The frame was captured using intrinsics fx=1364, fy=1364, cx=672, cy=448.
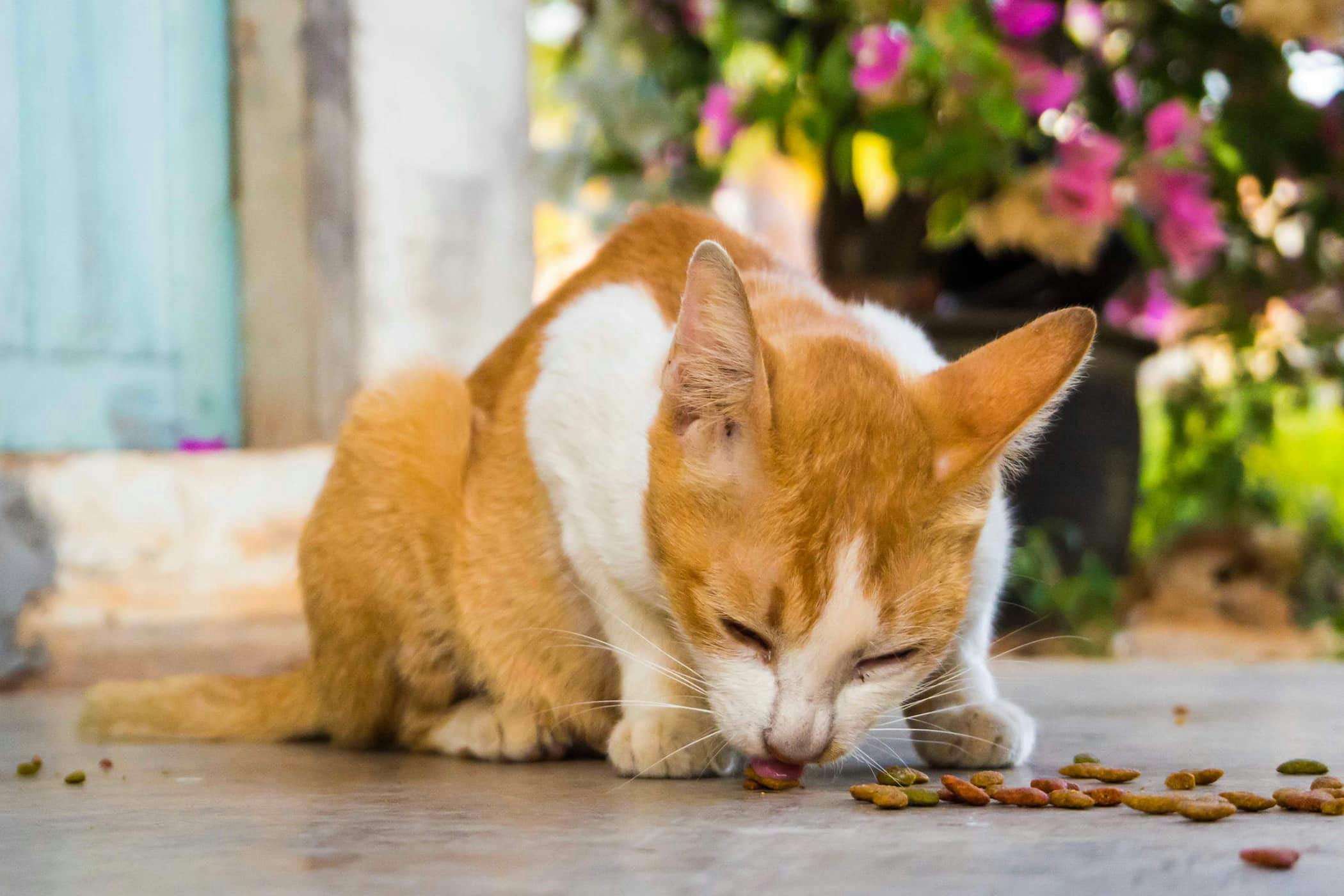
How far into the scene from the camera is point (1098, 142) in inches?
153

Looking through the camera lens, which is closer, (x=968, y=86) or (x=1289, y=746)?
(x=1289, y=746)

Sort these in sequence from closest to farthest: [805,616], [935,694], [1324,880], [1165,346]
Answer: [1324,880] < [805,616] < [935,694] < [1165,346]

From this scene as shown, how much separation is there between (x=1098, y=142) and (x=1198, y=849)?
9.32 ft

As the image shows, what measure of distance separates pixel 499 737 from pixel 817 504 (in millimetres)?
783

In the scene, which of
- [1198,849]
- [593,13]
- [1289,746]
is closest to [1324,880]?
[1198,849]

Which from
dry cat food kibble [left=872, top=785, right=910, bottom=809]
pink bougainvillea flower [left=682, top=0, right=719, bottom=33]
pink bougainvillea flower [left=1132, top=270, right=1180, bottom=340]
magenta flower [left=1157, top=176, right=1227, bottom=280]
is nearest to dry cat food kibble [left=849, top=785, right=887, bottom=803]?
Result: dry cat food kibble [left=872, top=785, right=910, bottom=809]

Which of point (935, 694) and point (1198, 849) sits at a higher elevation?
point (935, 694)

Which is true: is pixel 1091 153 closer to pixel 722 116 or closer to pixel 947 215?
pixel 947 215

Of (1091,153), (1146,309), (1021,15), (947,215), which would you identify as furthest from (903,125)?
(1146,309)

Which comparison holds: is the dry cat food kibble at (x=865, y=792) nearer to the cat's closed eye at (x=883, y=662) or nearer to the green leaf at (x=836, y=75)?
the cat's closed eye at (x=883, y=662)

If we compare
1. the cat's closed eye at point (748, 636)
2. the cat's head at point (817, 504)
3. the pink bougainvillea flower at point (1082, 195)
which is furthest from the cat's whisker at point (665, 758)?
the pink bougainvillea flower at point (1082, 195)

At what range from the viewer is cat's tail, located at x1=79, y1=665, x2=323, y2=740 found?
7.86 ft

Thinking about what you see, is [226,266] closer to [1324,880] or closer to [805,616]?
[805,616]

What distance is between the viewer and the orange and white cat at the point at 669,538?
171cm
